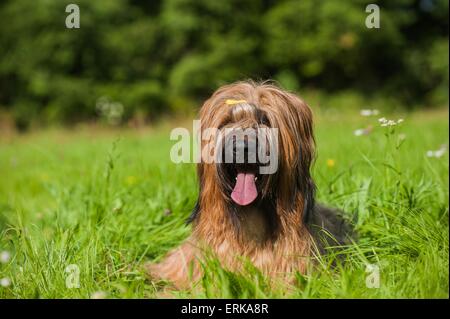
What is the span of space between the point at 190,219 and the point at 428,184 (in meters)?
2.05

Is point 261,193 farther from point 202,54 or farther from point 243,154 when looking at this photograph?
point 202,54

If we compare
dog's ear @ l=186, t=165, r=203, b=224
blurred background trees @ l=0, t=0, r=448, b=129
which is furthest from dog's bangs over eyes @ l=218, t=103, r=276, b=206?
blurred background trees @ l=0, t=0, r=448, b=129

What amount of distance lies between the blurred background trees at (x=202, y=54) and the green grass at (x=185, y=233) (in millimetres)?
12976

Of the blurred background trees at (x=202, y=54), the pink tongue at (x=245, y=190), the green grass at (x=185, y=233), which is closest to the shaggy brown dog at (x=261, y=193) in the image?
the pink tongue at (x=245, y=190)

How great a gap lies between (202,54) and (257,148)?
1753cm

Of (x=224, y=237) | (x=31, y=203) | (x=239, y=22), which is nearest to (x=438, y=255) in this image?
(x=224, y=237)

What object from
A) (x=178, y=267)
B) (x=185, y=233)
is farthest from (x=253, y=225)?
(x=185, y=233)

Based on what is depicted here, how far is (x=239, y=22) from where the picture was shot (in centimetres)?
2000

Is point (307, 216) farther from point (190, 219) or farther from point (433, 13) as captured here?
point (433, 13)

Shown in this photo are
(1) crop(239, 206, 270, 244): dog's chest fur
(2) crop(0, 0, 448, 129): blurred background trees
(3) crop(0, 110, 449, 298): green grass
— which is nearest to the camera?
(3) crop(0, 110, 449, 298): green grass

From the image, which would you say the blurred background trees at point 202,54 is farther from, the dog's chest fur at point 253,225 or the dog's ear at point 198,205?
the dog's chest fur at point 253,225

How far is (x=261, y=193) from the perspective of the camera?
3215 millimetres

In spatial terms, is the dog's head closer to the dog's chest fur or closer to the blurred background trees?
the dog's chest fur

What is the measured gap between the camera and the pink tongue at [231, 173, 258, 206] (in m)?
3.18
